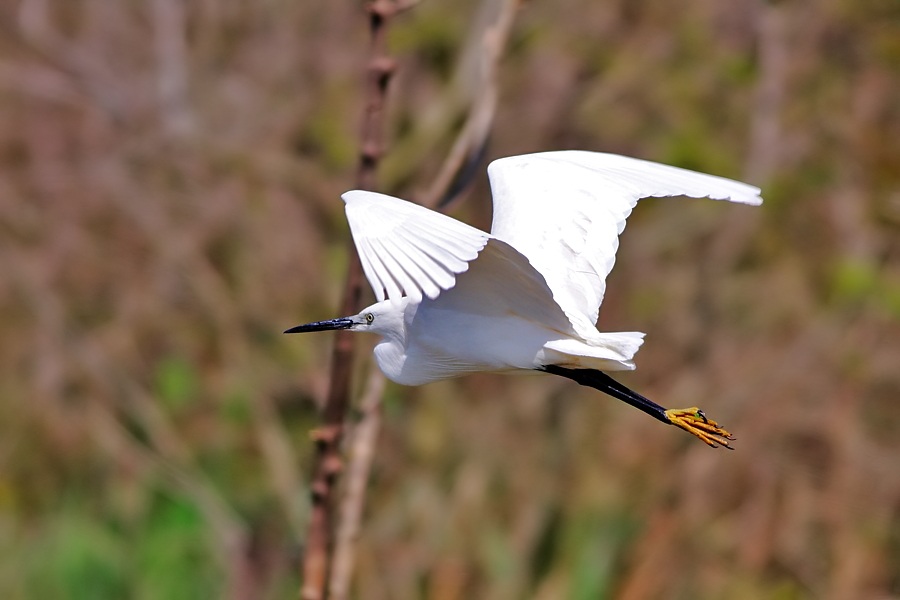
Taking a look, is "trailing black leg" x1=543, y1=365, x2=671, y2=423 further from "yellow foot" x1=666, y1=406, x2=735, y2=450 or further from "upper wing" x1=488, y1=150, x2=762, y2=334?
"upper wing" x1=488, y1=150, x2=762, y2=334

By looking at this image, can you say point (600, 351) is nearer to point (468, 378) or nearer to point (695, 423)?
point (695, 423)

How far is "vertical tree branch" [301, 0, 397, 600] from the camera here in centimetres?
226

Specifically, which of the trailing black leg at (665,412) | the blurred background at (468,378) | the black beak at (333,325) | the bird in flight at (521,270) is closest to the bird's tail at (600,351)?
the bird in flight at (521,270)

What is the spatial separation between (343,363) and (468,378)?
113 inches

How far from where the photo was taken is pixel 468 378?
5.11 m

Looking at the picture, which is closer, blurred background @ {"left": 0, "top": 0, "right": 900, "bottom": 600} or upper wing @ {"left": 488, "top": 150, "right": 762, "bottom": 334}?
upper wing @ {"left": 488, "top": 150, "right": 762, "bottom": 334}

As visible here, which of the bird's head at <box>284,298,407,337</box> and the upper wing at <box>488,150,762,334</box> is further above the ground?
the upper wing at <box>488,150,762,334</box>

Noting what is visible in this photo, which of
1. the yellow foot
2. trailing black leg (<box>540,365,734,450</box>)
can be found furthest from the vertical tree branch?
the yellow foot

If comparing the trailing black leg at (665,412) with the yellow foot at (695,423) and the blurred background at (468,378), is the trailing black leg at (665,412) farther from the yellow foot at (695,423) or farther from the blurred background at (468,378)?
the blurred background at (468,378)

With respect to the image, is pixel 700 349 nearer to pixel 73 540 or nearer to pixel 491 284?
pixel 73 540

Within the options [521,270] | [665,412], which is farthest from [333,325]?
[665,412]

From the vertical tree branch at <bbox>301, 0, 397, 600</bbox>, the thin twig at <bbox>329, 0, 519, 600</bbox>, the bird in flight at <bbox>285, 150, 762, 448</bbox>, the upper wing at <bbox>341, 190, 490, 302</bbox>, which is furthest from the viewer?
the thin twig at <bbox>329, 0, 519, 600</bbox>

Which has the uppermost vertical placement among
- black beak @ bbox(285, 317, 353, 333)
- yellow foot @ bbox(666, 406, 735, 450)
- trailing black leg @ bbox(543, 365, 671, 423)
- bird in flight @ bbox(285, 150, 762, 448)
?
bird in flight @ bbox(285, 150, 762, 448)

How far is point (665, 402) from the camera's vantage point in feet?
15.5
